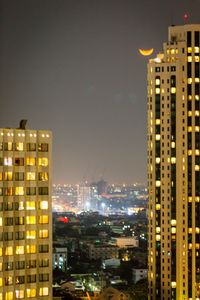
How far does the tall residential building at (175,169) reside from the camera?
28.7m

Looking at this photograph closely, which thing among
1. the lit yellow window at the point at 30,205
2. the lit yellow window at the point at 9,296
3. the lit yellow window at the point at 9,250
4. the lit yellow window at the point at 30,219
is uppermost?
the lit yellow window at the point at 30,205

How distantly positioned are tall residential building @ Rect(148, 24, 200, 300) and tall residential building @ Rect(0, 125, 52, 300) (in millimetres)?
12803

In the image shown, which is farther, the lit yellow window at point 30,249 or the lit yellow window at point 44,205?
the lit yellow window at point 44,205

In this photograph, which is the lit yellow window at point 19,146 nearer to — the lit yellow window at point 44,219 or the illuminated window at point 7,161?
the illuminated window at point 7,161

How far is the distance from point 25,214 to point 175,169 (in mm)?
13675

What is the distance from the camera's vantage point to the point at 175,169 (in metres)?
29.1

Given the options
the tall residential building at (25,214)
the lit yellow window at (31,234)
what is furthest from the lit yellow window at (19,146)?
the lit yellow window at (31,234)

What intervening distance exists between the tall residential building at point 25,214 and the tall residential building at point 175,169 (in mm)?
12803

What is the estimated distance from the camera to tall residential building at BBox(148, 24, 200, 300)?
28.7 m

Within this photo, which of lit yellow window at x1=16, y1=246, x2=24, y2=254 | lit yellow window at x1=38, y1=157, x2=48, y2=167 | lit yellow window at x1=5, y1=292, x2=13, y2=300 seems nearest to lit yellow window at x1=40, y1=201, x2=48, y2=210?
lit yellow window at x1=38, y1=157, x2=48, y2=167

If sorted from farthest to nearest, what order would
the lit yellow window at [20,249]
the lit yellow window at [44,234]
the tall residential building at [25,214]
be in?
1. the lit yellow window at [44,234]
2. the lit yellow window at [20,249]
3. the tall residential building at [25,214]

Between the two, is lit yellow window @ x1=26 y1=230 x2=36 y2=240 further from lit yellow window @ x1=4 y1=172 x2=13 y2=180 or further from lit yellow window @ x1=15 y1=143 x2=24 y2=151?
lit yellow window @ x1=15 y1=143 x2=24 y2=151

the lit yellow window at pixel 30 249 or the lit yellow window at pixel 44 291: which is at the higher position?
the lit yellow window at pixel 30 249

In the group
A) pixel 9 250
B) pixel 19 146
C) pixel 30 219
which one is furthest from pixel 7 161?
pixel 9 250
